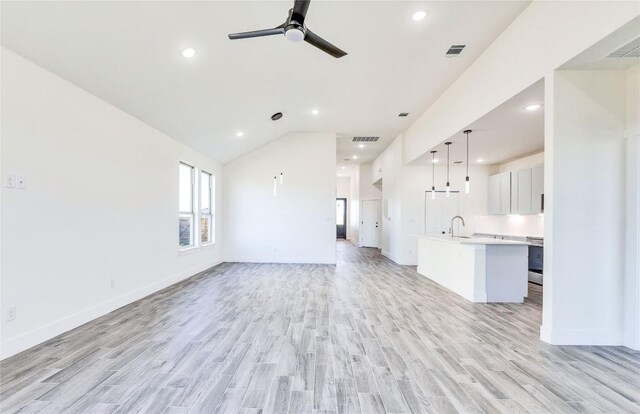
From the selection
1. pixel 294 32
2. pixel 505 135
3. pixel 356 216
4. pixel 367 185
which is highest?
pixel 294 32

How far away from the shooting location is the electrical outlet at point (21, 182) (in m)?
2.86

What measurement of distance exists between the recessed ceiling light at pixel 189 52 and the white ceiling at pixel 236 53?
0.06 meters

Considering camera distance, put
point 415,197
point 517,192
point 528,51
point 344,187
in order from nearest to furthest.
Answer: point 528,51 < point 517,192 < point 415,197 < point 344,187

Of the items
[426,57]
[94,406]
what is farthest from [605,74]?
[94,406]

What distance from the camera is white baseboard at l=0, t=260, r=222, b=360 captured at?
9.07ft

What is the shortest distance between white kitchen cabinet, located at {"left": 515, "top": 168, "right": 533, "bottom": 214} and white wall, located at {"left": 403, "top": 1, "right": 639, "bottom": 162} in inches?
99.9

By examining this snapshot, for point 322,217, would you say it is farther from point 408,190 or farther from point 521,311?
point 521,311

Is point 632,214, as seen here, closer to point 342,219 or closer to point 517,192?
point 517,192

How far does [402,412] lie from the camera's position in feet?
6.52

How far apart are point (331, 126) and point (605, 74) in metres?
5.26

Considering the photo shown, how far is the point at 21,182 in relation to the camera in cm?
289

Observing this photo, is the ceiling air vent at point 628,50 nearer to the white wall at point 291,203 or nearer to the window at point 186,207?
the white wall at point 291,203

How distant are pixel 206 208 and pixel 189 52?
15.3 ft

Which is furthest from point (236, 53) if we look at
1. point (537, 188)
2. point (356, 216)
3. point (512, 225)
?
point (356, 216)
